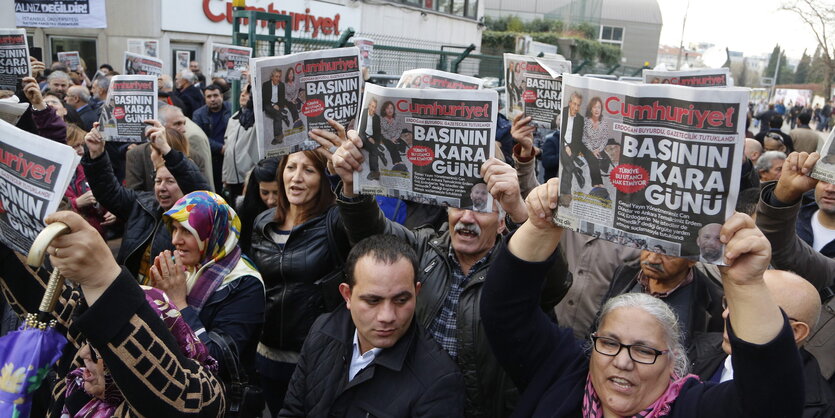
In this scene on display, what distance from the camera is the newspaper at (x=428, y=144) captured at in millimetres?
2621

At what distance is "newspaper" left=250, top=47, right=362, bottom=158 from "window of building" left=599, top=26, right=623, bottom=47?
70.3 metres

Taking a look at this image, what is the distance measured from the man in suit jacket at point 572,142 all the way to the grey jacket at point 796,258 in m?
1.56

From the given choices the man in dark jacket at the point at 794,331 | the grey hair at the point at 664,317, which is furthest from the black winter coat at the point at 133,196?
the man in dark jacket at the point at 794,331

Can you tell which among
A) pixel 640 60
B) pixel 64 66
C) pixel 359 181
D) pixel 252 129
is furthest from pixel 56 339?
pixel 640 60

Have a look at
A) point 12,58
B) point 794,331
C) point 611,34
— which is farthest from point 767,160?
point 611,34

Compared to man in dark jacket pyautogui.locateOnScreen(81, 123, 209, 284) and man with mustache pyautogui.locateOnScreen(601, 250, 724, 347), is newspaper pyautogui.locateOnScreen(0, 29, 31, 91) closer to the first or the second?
man in dark jacket pyautogui.locateOnScreen(81, 123, 209, 284)

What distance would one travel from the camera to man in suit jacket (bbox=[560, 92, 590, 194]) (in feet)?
6.84

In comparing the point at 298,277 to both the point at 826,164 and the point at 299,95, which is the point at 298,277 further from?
the point at 826,164

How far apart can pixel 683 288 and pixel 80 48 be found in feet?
56.5

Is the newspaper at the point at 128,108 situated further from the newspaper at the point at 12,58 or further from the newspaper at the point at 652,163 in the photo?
the newspaper at the point at 652,163

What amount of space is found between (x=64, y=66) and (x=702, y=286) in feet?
32.8

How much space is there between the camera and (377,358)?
8.25ft

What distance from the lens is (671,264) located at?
320 cm

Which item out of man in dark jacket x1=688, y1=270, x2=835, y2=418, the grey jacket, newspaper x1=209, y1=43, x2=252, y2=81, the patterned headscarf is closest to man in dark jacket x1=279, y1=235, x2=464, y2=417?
the patterned headscarf
